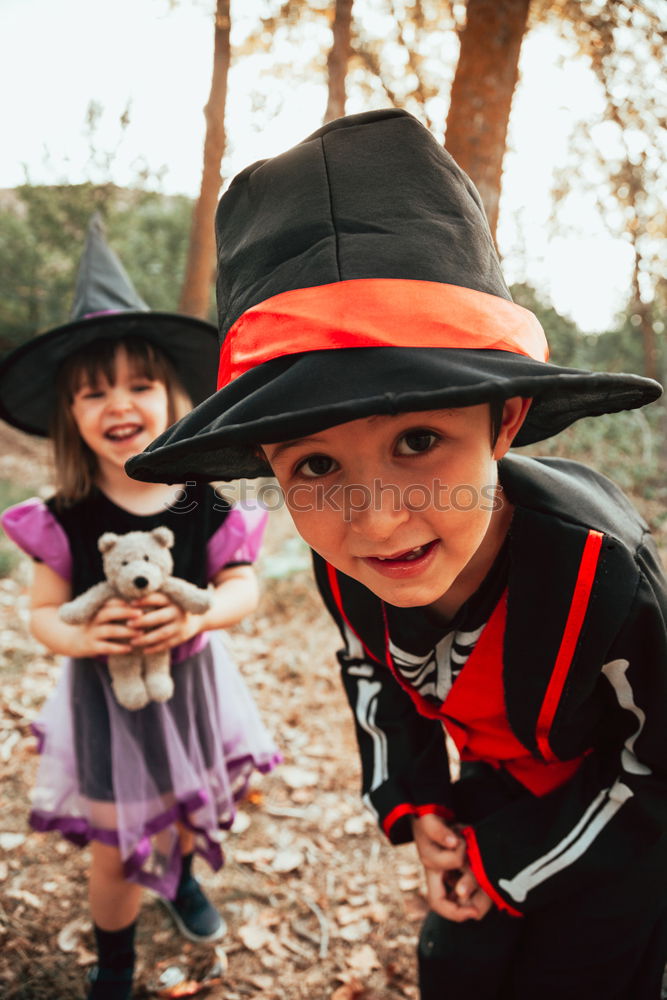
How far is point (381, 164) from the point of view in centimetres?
102

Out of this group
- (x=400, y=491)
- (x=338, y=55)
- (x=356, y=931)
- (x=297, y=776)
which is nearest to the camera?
(x=400, y=491)

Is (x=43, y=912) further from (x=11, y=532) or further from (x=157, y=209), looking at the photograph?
(x=157, y=209)

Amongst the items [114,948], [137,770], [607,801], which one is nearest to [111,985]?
[114,948]

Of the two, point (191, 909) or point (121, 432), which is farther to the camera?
point (191, 909)

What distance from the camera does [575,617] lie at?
121 centimetres

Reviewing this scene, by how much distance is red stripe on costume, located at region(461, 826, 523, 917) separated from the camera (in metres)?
1.47

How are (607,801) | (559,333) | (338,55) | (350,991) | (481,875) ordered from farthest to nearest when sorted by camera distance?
(559,333) → (338,55) → (350,991) → (481,875) → (607,801)

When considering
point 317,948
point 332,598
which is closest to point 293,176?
point 332,598

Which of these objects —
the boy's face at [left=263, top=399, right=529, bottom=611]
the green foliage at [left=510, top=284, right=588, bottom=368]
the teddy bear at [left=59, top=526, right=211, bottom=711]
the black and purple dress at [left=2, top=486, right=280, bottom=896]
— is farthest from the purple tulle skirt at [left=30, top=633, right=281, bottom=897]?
the green foliage at [left=510, top=284, right=588, bottom=368]

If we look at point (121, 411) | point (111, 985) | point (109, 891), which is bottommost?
point (111, 985)

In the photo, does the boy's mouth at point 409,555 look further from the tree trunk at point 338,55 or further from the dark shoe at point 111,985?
the tree trunk at point 338,55

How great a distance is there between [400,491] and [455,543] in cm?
18

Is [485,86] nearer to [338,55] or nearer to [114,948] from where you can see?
[338,55]

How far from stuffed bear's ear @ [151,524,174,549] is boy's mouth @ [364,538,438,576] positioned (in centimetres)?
93
